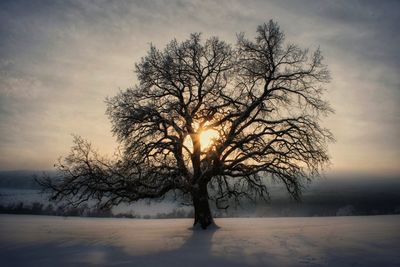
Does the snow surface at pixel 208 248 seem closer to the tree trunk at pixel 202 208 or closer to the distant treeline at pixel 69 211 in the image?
the tree trunk at pixel 202 208

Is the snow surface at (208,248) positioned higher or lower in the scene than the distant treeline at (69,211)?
lower

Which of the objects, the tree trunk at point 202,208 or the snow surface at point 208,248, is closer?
the snow surface at point 208,248

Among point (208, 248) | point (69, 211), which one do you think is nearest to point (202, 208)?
point (208, 248)

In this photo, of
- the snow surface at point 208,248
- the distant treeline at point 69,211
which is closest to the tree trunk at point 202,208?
the snow surface at point 208,248

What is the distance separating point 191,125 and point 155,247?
26.0 ft

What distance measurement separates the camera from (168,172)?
18.9 meters

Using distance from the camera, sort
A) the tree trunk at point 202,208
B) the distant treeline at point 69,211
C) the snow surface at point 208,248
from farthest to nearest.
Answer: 1. the distant treeline at point 69,211
2. the tree trunk at point 202,208
3. the snow surface at point 208,248

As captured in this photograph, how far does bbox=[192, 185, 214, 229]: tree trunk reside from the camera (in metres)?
19.3

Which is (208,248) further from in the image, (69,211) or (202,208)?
(69,211)

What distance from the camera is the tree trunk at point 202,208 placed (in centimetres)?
1934

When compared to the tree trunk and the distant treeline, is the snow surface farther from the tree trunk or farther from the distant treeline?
the distant treeline

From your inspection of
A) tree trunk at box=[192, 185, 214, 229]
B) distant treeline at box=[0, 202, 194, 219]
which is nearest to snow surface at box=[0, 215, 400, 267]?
tree trunk at box=[192, 185, 214, 229]

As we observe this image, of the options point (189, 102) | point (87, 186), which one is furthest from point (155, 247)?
point (189, 102)

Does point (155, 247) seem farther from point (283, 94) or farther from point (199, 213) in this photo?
point (283, 94)
